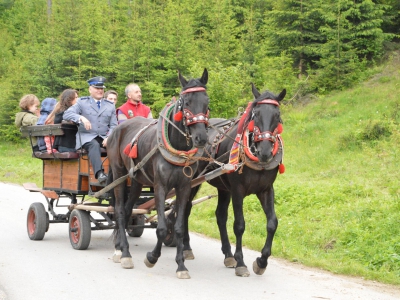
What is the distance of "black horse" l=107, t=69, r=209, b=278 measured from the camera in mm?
6289

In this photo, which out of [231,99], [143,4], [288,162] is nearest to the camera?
[288,162]

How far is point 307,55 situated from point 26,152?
12761 millimetres

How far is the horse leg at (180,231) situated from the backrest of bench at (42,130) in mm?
2865

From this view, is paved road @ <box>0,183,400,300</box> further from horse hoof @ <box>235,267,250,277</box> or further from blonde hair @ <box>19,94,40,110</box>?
blonde hair @ <box>19,94,40,110</box>

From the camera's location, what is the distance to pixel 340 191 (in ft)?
35.7

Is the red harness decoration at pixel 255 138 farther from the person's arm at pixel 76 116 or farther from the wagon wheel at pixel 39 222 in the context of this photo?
the wagon wheel at pixel 39 222

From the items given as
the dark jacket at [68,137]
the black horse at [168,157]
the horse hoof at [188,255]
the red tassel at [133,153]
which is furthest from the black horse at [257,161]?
the dark jacket at [68,137]

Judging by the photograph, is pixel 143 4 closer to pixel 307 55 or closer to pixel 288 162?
pixel 307 55

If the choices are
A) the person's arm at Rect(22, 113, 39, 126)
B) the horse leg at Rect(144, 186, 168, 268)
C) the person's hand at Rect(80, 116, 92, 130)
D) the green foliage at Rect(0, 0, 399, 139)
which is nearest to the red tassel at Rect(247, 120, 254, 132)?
the horse leg at Rect(144, 186, 168, 268)

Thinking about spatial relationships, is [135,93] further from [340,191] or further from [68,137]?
[340,191]

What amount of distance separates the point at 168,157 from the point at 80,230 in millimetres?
2283

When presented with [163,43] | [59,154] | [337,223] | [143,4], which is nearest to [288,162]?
[337,223]

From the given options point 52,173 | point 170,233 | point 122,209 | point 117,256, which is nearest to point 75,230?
point 122,209

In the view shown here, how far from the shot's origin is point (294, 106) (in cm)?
2038
